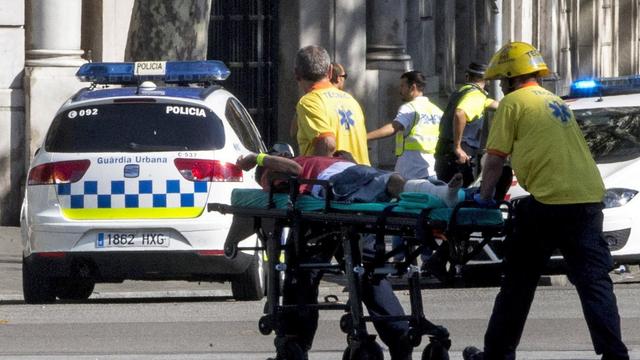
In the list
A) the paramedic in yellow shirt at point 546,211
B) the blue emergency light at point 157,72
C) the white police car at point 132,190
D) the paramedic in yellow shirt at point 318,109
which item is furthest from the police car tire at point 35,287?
the paramedic in yellow shirt at point 546,211

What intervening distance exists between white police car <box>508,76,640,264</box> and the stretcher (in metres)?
5.49

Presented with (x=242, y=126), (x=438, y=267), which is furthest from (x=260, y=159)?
(x=242, y=126)

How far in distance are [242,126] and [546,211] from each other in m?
5.07

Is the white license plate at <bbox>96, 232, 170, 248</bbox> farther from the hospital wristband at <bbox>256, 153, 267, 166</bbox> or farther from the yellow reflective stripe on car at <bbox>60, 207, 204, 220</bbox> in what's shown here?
the hospital wristband at <bbox>256, 153, 267, 166</bbox>

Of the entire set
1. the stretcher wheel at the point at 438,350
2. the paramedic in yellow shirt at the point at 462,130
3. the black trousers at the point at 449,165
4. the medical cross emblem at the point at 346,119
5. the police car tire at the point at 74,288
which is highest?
the medical cross emblem at the point at 346,119

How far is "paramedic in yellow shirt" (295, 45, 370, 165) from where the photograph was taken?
9562 millimetres

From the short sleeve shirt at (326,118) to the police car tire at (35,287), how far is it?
3.28 m

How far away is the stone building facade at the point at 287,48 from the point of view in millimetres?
19141

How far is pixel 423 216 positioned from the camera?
7645 mm

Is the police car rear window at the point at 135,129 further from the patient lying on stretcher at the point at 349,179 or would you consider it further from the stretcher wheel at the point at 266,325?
the stretcher wheel at the point at 266,325

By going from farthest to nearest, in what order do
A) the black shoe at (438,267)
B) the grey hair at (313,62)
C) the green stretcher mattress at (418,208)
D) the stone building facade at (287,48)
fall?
the stone building facade at (287,48)
the grey hair at (313,62)
the black shoe at (438,267)
the green stretcher mattress at (418,208)

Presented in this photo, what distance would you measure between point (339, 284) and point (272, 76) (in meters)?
8.20

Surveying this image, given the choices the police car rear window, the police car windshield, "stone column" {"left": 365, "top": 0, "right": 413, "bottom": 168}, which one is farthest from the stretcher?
"stone column" {"left": 365, "top": 0, "right": 413, "bottom": 168}

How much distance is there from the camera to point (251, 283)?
41.8 ft
